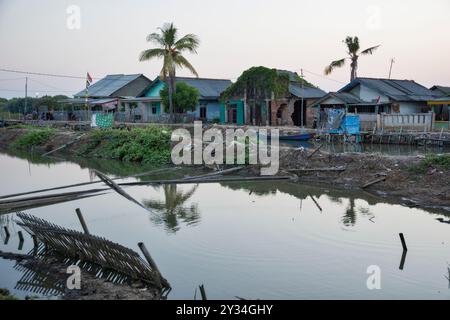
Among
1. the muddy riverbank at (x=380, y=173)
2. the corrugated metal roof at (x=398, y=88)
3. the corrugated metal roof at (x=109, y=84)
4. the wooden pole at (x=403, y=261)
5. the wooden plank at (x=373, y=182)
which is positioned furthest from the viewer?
the corrugated metal roof at (x=109, y=84)

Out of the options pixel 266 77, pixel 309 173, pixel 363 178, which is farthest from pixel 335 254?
pixel 266 77

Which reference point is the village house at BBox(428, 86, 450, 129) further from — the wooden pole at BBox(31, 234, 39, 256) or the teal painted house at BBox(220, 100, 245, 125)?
the wooden pole at BBox(31, 234, 39, 256)

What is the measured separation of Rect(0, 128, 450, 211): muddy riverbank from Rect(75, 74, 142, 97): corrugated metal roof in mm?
30748

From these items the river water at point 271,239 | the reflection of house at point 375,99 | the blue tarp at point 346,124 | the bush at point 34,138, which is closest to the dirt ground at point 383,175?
the river water at point 271,239

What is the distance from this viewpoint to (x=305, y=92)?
3472cm

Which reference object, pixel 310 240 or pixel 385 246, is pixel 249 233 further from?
pixel 385 246

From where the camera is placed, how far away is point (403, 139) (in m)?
26.0

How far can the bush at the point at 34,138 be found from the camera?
3366 cm

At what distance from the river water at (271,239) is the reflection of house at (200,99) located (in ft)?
74.0

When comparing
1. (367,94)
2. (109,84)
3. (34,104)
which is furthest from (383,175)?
(34,104)

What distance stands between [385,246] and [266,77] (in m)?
→ 24.8

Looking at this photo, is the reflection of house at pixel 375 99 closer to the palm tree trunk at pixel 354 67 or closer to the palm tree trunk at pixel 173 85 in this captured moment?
the palm tree trunk at pixel 354 67

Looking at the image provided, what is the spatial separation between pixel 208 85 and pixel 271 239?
32.7 meters

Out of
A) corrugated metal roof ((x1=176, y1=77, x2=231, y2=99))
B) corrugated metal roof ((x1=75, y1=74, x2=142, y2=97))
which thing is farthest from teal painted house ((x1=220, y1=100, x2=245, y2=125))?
corrugated metal roof ((x1=75, y1=74, x2=142, y2=97))
